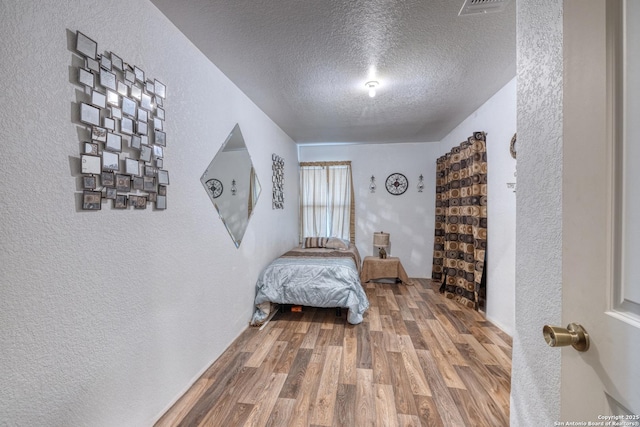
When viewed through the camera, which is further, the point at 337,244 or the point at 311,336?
the point at 337,244

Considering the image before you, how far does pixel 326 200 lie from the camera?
16.8 ft

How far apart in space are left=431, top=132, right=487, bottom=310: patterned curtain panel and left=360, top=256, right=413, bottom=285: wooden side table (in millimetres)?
707

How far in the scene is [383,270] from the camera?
4465 mm

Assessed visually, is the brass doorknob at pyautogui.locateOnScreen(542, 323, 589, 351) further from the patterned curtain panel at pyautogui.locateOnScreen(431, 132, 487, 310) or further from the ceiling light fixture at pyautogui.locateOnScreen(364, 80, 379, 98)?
the patterned curtain panel at pyautogui.locateOnScreen(431, 132, 487, 310)

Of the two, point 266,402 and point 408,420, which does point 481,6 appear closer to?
point 408,420

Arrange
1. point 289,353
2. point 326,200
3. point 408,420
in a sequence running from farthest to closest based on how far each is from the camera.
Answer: point 326,200, point 289,353, point 408,420

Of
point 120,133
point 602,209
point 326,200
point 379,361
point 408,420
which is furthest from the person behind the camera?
point 326,200

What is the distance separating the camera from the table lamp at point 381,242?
4.59 meters

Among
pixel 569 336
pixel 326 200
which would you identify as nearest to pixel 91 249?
pixel 569 336

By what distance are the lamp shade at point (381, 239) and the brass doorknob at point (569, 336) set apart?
402 cm

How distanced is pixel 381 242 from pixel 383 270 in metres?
0.47

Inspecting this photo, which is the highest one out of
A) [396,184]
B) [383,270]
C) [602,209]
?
[396,184]

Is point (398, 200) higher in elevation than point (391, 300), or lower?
higher

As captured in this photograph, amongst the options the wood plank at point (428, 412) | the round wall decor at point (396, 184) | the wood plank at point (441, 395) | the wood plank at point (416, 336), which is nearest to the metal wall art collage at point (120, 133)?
the wood plank at point (428, 412)
